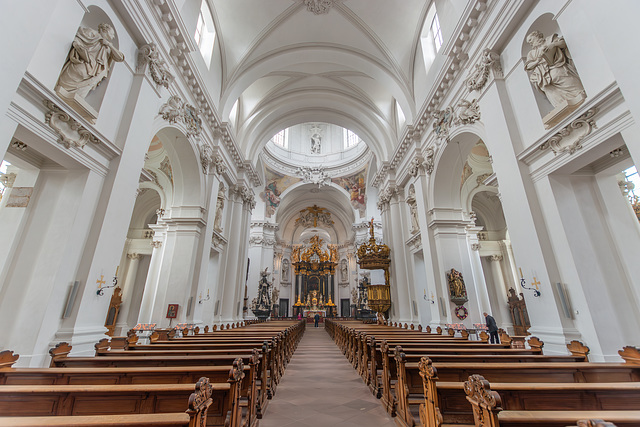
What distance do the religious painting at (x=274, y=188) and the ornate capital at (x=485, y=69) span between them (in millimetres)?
18493

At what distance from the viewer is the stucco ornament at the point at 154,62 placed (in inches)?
235

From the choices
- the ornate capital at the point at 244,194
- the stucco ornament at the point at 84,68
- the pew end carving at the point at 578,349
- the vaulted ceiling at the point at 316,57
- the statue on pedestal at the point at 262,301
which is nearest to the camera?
the pew end carving at the point at 578,349

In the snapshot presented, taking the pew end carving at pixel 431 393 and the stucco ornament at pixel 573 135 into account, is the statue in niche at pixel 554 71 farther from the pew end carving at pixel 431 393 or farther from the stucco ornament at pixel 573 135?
the pew end carving at pixel 431 393

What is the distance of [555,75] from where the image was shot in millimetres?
4625

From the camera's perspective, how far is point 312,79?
13.8 m

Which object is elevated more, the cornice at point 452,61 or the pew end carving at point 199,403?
the cornice at point 452,61

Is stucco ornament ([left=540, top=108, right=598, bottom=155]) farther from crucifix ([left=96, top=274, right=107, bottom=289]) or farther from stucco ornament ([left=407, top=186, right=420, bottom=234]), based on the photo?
crucifix ([left=96, top=274, right=107, bottom=289])

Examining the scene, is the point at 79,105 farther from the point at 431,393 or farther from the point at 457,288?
the point at 457,288

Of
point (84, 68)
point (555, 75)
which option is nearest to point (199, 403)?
point (84, 68)

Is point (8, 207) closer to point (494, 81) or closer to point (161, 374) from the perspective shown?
Answer: point (161, 374)

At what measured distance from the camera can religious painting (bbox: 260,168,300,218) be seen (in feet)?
78.2

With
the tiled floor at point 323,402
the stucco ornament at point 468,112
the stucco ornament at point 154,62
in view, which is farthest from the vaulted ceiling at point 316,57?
the tiled floor at point 323,402

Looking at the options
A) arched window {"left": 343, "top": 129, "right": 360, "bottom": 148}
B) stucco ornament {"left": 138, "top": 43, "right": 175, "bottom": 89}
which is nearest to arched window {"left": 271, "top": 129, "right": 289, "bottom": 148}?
arched window {"left": 343, "top": 129, "right": 360, "bottom": 148}

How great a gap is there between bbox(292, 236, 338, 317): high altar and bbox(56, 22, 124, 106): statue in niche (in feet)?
81.5
